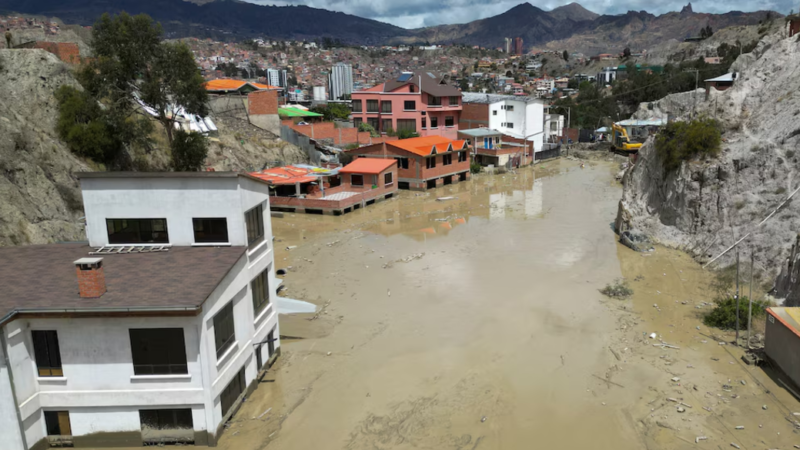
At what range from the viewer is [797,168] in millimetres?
24125

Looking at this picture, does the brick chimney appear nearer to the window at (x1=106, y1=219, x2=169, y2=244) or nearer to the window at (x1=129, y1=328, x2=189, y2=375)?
the window at (x1=129, y1=328, x2=189, y2=375)

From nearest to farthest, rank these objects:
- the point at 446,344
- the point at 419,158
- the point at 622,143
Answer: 1. the point at 446,344
2. the point at 419,158
3. the point at 622,143

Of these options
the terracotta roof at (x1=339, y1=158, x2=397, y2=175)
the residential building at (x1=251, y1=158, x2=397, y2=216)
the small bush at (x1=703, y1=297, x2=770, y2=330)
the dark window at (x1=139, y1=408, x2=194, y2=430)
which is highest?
the terracotta roof at (x1=339, y1=158, x2=397, y2=175)

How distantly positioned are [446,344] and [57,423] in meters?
11.3

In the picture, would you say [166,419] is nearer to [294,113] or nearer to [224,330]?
[224,330]

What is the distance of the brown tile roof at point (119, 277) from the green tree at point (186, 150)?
63.6 ft

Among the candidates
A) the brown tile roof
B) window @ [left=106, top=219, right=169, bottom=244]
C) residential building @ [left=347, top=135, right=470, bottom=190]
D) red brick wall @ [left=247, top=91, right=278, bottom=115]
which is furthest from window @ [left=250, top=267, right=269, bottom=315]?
red brick wall @ [left=247, top=91, right=278, bottom=115]

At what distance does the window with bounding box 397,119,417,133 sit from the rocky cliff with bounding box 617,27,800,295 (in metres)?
32.9

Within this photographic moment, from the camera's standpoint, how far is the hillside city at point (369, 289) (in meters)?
12.5

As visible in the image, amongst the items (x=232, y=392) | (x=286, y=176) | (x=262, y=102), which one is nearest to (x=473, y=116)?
(x=262, y=102)

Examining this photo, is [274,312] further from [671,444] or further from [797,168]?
[797,168]

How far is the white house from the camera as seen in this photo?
→ 39.1ft

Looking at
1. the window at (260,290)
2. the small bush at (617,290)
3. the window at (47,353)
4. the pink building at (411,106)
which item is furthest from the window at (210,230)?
the pink building at (411,106)

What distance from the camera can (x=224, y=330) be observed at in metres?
13.4
